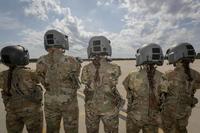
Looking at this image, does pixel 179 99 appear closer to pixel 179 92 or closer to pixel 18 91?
pixel 179 92

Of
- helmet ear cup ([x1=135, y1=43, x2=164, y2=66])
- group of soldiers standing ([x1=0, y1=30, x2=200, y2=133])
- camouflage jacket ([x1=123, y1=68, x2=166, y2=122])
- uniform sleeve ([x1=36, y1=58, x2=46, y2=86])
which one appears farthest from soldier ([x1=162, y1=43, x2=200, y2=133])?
uniform sleeve ([x1=36, y1=58, x2=46, y2=86])

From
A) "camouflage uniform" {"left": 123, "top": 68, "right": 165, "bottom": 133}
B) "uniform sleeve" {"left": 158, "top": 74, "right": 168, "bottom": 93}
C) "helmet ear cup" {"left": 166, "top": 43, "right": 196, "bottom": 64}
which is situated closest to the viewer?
"camouflage uniform" {"left": 123, "top": 68, "right": 165, "bottom": 133}

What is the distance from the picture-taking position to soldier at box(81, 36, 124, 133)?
5988 millimetres

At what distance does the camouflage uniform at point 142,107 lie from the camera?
5770 millimetres

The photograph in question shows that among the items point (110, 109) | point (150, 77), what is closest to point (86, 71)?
point (110, 109)

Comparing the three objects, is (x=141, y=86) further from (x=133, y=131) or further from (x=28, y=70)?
(x=28, y=70)

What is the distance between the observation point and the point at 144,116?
5.75 m

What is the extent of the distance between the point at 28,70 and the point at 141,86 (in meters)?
2.30

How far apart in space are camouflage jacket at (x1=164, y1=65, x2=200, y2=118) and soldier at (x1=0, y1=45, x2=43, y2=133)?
8.97 ft

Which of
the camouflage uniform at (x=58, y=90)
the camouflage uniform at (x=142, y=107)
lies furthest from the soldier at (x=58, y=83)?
the camouflage uniform at (x=142, y=107)

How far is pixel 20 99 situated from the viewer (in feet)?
20.0

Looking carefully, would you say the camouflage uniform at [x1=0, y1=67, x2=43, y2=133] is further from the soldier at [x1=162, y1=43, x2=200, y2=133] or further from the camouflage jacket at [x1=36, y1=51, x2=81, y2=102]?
the soldier at [x1=162, y1=43, x2=200, y2=133]

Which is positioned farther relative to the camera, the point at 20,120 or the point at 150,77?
the point at 20,120

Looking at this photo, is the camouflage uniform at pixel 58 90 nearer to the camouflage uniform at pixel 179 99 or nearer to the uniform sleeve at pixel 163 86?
the uniform sleeve at pixel 163 86
